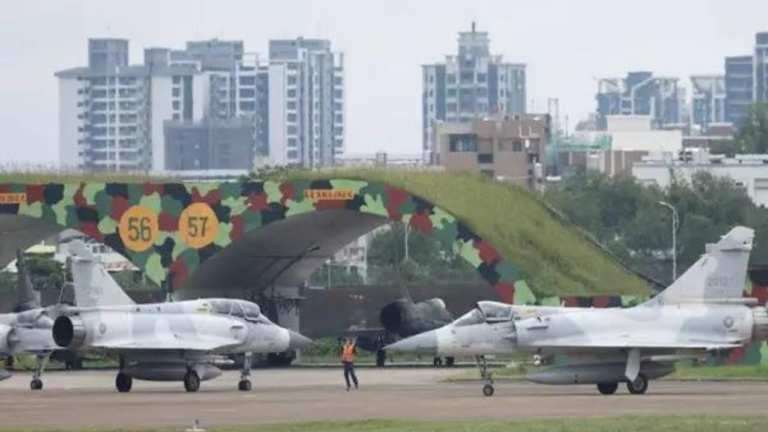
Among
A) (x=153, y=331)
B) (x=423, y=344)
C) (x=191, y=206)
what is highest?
(x=191, y=206)

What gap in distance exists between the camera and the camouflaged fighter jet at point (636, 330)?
61469 mm

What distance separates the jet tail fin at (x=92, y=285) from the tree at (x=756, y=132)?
121 meters

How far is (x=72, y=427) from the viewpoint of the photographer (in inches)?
1939

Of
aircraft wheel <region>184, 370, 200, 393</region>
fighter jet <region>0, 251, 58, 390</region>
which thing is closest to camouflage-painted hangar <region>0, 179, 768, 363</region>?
fighter jet <region>0, 251, 58, 390</region>

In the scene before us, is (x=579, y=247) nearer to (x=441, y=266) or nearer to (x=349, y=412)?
(x=349, y=412)

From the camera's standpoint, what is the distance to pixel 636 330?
62.0m

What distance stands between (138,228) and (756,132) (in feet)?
362

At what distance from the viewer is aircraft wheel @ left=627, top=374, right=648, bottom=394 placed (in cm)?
6112

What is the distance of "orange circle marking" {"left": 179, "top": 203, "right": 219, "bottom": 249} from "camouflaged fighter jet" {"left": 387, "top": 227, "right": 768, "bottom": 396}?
18.0 m

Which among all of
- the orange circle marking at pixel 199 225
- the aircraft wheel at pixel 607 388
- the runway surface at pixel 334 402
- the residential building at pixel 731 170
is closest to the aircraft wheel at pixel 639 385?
the runway surface at pixel 334 402

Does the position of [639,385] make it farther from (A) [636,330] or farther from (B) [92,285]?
(B) [92,285]

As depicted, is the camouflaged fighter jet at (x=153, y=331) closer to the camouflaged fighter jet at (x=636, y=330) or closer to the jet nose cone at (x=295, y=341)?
the jet nose cone at (x=295, y=341)

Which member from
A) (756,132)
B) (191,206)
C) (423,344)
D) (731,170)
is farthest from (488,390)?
(756,132)

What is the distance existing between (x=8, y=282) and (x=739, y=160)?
6380cm
